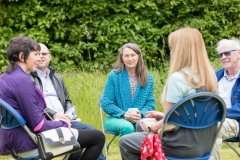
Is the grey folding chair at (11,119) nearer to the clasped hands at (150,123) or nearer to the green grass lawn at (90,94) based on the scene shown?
the clasped hands at (150,123)

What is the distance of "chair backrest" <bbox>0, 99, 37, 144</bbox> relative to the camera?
4234 mm

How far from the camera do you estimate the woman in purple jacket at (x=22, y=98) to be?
14.4 feet

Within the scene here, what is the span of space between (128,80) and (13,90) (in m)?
1.90

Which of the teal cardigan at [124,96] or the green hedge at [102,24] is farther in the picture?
the green hedge at [102,24]

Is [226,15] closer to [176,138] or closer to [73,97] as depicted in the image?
[73,97]

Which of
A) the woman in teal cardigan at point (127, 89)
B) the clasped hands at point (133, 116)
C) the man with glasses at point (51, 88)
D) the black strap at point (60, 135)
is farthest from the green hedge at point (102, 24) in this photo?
the black strap at point (60, 135)

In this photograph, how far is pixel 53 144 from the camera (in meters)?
4.33

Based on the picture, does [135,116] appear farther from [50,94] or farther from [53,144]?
[53,144]

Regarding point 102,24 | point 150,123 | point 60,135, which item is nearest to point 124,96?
point 150,123

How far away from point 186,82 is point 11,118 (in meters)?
1.33

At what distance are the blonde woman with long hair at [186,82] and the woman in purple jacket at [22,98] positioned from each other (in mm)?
940

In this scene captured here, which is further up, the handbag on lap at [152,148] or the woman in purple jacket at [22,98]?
the woman in purple jacket at [22,98]

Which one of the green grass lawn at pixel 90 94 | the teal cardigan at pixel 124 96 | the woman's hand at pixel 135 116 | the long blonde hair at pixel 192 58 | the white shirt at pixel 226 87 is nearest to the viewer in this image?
the long blonde hair at pixel 192 58

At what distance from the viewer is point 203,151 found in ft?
14.0
